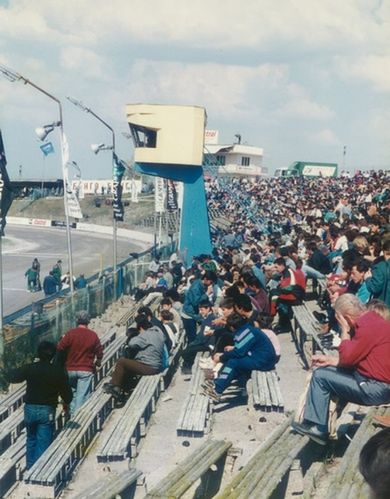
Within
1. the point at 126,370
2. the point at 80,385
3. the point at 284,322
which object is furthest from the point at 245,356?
the point at 284,322

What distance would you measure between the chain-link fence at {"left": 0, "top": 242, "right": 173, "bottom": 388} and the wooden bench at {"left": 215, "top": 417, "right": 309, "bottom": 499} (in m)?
8.76

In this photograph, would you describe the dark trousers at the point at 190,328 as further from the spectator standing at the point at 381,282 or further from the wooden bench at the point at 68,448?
the spectator standing at the point at 381,282

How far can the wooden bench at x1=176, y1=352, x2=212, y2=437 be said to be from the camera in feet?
25.2

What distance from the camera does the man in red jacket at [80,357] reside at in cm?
1073

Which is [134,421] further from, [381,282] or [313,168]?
[313,168]

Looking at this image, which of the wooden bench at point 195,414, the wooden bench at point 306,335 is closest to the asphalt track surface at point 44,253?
the wooden bench at point 306,335

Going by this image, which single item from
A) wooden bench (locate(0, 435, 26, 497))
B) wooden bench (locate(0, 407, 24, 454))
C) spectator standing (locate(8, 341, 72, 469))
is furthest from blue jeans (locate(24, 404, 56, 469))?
wooden bench (locate(0, 407, 24, 454))

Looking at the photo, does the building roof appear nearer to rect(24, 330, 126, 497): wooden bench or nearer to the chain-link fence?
the chain-link fence

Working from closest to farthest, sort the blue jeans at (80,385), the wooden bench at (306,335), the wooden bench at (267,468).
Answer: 1. the wooden bench at (267,468)
2. the wooden bench at (306,335)
3. the blue jeans at (80,385)

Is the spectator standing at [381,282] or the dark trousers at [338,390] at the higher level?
the spectator standing at [381,282]

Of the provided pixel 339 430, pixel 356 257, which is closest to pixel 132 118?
pixel 356 257

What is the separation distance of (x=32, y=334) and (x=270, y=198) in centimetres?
3912

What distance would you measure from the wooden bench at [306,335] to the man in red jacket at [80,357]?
297 centimetres

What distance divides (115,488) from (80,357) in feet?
16.2
